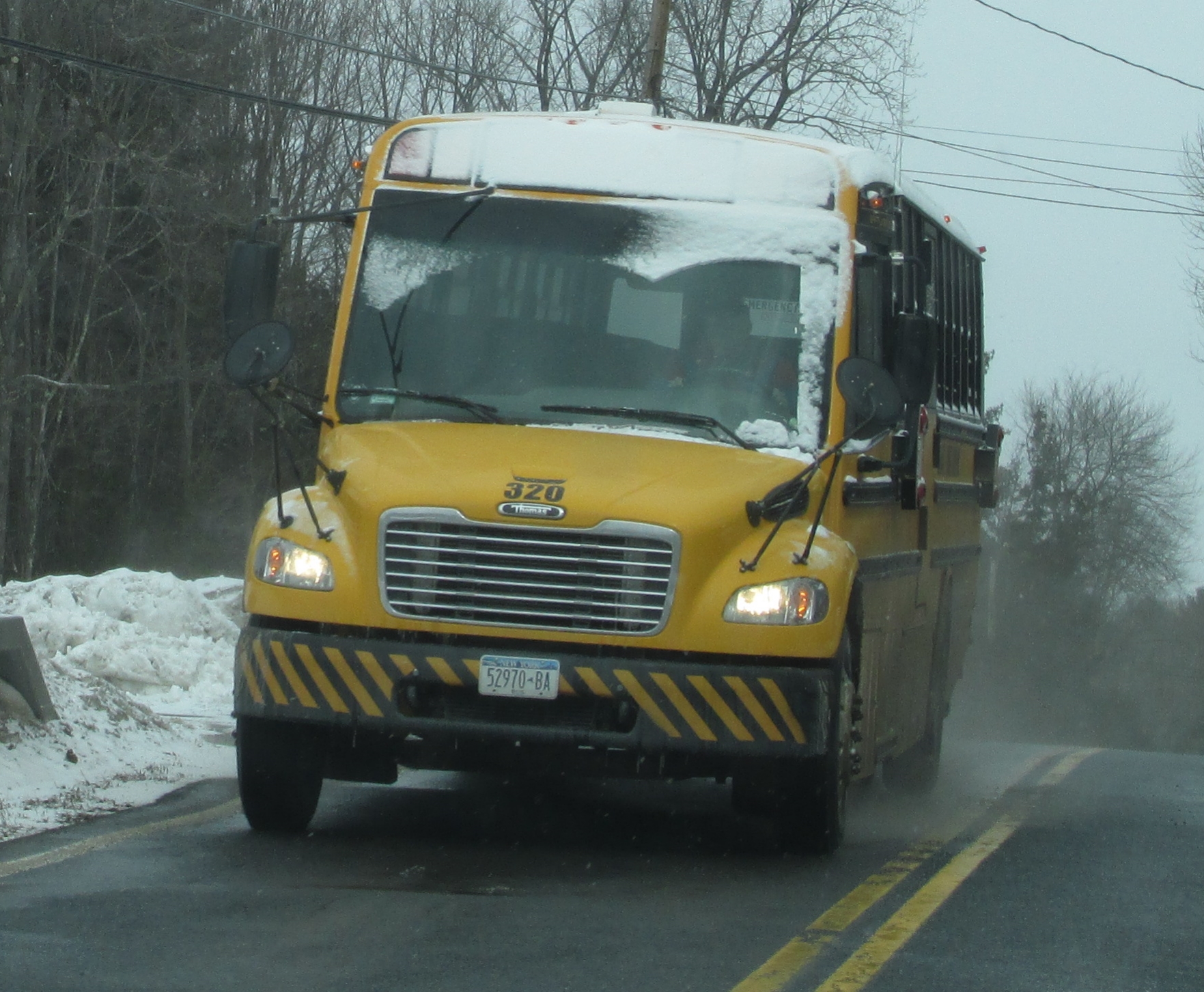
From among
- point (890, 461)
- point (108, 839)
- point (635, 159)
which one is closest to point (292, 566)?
point (108, 839)

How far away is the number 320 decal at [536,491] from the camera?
7117mm

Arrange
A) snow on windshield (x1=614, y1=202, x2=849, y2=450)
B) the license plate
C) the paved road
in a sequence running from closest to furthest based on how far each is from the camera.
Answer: the paved road → the license plate → snow on windshield (x1=614, y1=202, x2=849, y2=450)

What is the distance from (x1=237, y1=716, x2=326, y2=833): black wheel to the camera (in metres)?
7.58

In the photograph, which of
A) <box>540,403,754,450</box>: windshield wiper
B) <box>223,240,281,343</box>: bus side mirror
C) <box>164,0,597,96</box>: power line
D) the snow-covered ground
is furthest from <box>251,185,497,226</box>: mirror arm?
<box>164,0,597,96</box>: power line

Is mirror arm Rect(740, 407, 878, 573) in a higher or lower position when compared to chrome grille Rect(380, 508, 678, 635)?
higher

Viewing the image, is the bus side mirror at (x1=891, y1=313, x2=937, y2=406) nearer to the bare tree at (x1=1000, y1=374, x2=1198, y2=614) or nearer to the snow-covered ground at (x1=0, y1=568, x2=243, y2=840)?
the snow-covered ground at (x1=0, y1=568, x2=243, y2=840)

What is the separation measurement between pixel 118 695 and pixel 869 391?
519 cm

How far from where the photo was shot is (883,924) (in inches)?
249

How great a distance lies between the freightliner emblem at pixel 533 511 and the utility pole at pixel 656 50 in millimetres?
15310

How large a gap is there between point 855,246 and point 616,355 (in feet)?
3.50

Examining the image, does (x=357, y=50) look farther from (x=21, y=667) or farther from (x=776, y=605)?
(x=776, y=605)

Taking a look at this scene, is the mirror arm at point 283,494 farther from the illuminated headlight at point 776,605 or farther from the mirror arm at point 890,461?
the mirror arm at point 890,461

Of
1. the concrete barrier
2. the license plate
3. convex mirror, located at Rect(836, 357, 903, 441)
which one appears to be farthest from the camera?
the concrete barrier

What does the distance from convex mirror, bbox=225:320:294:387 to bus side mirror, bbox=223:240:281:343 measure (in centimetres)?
21
